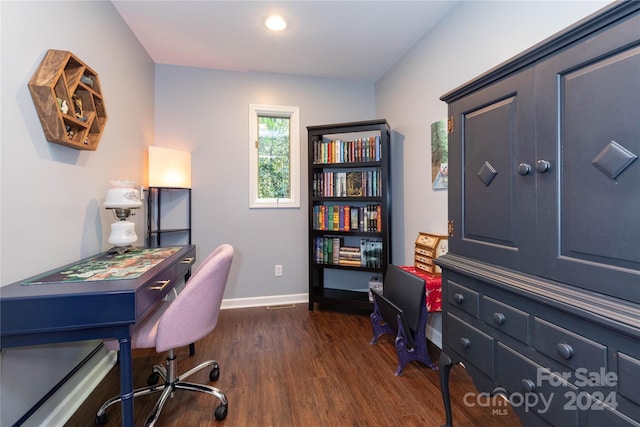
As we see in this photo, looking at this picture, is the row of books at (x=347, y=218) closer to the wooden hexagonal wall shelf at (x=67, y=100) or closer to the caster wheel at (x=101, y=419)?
the wooden hexagonal wall shelf at (x=67, y=100)

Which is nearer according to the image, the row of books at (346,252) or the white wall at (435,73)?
the white wall at (435,73)

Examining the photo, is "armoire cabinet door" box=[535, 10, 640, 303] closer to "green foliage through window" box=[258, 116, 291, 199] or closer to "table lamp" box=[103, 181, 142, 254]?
"table lamp" box=[103, 181, 142, 254]

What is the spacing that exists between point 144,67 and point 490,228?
121 inches

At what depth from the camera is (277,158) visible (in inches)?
127

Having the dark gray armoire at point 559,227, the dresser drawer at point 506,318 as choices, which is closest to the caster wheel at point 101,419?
the dark gray armoire at point 559,227

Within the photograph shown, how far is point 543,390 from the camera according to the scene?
2.83 feet

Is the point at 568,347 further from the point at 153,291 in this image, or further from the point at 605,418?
the point at 153,291

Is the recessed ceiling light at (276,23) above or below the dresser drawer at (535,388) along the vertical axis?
above

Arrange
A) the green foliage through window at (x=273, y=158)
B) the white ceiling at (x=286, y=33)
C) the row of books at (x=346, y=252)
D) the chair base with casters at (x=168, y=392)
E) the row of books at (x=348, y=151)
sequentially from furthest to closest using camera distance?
the green foliage through window at (x=273, y=158), the row of books at (x=346, y=252), the row of books at (x=348, y=151), the white ceiling at (x=286, y=33), the chair base with casters at (x=168, y=392)

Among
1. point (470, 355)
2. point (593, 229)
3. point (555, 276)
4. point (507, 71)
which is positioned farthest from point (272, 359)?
point (507, 71)

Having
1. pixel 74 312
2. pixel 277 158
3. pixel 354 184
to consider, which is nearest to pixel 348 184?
pixel 354 184

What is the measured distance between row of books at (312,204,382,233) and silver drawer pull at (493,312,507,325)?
177 centimetres

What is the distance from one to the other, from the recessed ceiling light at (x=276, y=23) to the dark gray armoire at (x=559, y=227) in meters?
1.66

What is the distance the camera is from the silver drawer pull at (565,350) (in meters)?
0.78
